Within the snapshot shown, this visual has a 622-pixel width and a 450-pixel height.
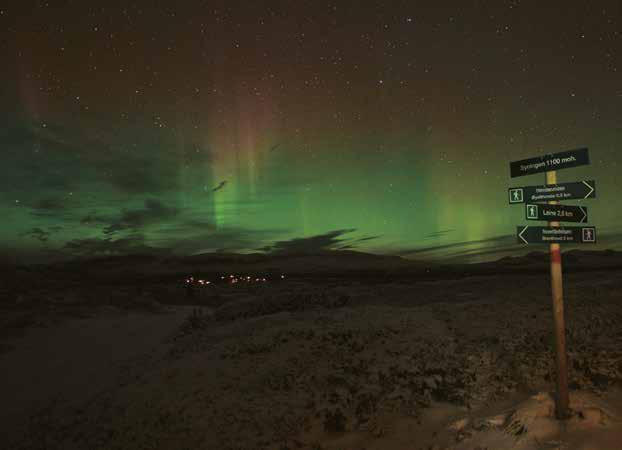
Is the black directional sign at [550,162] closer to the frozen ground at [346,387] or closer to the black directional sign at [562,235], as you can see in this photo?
the black directional sign at [562,235]

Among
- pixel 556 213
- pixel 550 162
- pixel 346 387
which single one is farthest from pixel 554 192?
pixel 346 387

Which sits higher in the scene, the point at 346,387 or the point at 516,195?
the point at 516,195

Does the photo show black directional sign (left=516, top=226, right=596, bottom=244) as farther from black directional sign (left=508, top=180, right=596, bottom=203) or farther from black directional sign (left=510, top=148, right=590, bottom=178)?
black directional sign (left=510, top=148, right=590, bottom=178)

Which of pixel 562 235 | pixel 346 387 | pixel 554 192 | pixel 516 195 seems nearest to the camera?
pixel 562 235

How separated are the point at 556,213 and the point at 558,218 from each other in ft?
0.30

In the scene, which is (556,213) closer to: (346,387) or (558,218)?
(558,218)

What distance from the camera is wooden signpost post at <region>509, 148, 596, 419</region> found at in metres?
7.08

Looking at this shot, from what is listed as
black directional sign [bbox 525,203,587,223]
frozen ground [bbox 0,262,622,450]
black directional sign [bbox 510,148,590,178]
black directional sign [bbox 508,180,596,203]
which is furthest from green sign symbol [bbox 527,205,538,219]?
frozen ground [bbox 0,262,622,450]

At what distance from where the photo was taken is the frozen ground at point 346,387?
773cm

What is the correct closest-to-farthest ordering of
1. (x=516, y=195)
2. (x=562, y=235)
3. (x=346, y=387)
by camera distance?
(x=562, y=235) < (x=516, y=195) < (x=346, y=387)

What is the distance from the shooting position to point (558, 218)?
720 cm

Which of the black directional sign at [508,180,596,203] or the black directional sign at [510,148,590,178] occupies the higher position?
the black directional sign at [510,148,590,178]

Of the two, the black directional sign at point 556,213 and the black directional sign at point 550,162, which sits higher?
the black directional sign at point 550,162

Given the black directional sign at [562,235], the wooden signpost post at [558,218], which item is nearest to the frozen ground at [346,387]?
the wooden signpost post at [558,218]
